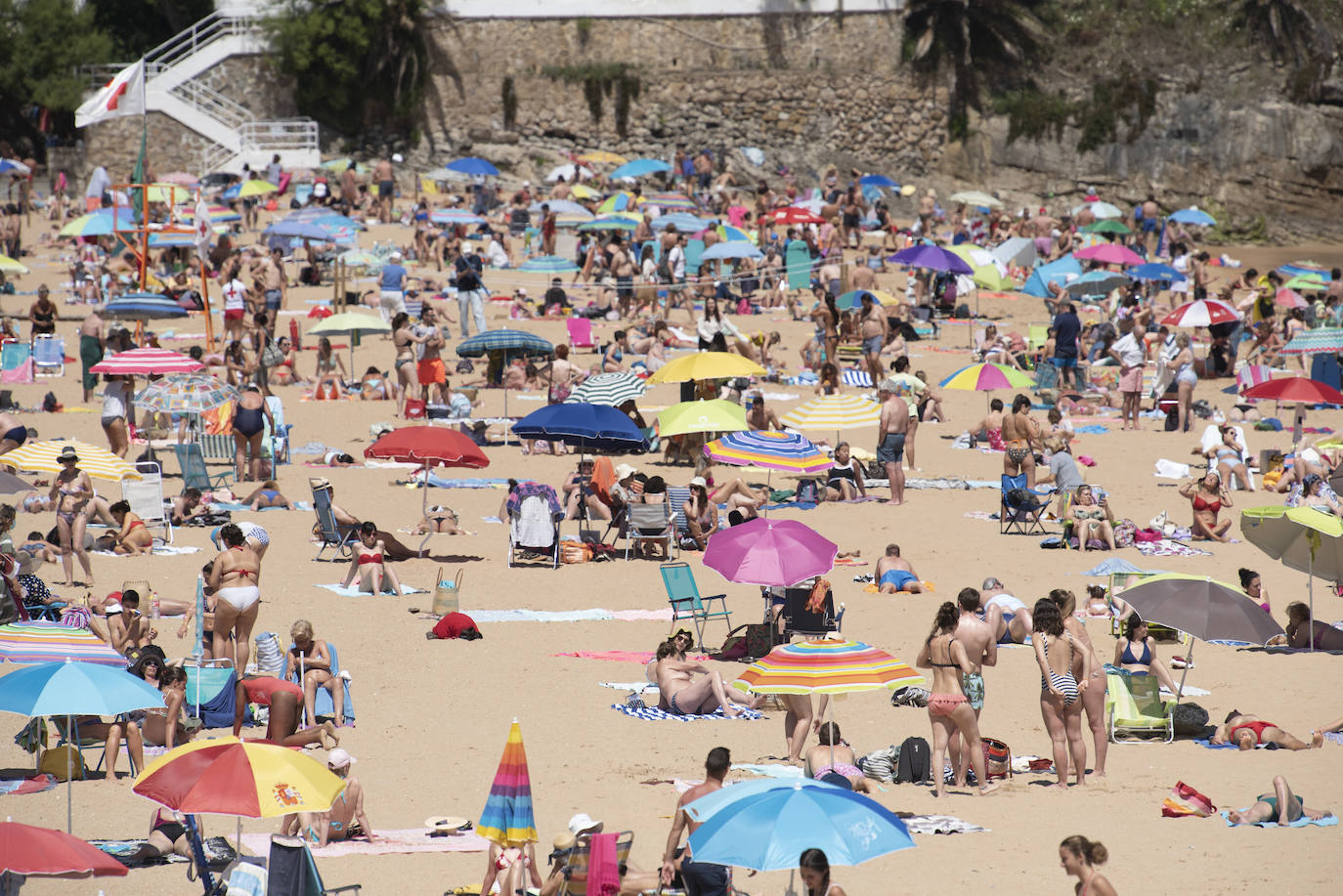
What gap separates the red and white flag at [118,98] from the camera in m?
21.5

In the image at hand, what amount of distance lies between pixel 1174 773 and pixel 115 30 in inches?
1399

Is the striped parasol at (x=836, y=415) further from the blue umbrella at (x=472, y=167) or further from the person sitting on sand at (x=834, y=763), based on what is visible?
the blue umbrella at (x=472, y=167)

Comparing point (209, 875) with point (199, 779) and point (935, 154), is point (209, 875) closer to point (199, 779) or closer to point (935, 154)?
point (199, 779)

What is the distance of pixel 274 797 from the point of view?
727 centimetres

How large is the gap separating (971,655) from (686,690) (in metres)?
2.16

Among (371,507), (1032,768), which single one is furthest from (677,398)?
(1032,768)

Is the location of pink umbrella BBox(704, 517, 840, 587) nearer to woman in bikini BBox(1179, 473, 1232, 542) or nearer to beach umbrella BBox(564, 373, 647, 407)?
woman in bikini BBox(1179, 473, 1232, 542)

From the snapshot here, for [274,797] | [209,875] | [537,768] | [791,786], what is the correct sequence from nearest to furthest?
[791,786] → [274,797] → [209,875] → [537,768]

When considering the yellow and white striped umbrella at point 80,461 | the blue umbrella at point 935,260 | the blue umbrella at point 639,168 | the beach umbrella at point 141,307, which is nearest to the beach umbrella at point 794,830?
the yellow and white striped umbrella at point 80,461

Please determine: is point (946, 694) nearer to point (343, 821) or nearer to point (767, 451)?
point (343, 821)

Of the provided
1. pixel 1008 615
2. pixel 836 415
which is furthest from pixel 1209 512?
pixel 1008 615

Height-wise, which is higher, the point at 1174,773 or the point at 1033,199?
the point at 1033,199

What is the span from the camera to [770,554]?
1159cm

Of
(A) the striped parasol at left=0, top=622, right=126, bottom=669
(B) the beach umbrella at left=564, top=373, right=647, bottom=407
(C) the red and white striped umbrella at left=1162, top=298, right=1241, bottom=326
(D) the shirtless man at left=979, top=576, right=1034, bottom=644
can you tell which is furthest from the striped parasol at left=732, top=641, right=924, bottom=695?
(C) the red and white striped umbrella at left=1162, top=298, right=1241, bottom=326
